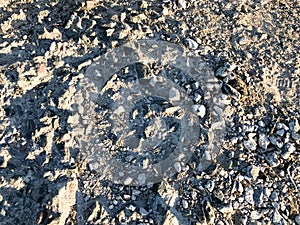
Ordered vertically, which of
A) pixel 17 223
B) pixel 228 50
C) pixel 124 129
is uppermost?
pixel 228 50

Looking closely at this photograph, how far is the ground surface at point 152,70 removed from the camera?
9.82ft

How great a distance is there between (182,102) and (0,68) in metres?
1.52

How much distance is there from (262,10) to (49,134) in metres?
2.34

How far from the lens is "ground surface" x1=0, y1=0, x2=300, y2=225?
299 cm

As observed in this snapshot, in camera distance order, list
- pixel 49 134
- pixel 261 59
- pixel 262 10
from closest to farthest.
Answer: pixel 49 134 → pixel 261 59 → pixel 262 10

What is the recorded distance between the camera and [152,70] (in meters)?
3.47

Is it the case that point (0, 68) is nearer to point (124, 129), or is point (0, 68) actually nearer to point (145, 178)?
point (124, 129)

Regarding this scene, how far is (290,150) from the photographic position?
3.22 meters

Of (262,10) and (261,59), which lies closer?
(261,59)

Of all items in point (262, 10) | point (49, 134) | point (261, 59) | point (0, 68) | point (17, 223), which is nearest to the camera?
point (17, 223)

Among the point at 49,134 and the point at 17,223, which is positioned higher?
the point at 49,134

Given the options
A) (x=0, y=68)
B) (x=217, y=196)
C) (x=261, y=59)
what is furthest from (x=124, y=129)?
(x=261, y=59)

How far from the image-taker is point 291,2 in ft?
13.6

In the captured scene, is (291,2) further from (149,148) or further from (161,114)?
(149,148)
